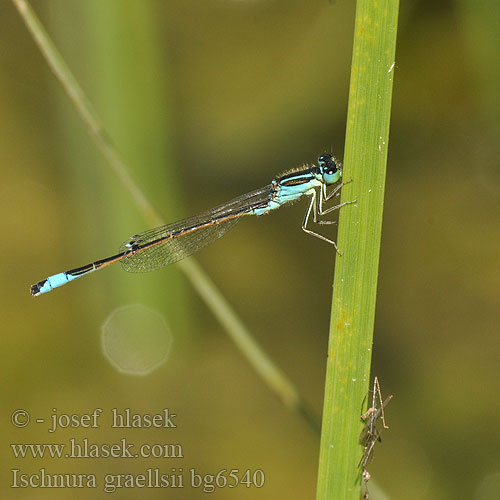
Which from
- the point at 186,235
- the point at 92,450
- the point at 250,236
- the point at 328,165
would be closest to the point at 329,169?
the point at 328,165

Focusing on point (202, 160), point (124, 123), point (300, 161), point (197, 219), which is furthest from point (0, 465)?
point (300, 161)

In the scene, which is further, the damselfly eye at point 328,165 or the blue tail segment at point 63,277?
the blue tail segment at point 63,277

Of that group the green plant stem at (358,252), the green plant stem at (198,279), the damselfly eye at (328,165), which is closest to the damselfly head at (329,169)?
the damselfly eye at (328,165)

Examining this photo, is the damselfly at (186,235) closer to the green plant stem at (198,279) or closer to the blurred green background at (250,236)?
the blurred green background at (250,236)

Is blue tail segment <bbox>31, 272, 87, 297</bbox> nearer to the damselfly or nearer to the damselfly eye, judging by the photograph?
Answer: the damselfly

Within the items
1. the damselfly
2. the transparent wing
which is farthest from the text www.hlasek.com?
the transparent wing

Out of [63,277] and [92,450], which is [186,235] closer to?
[63,277]
